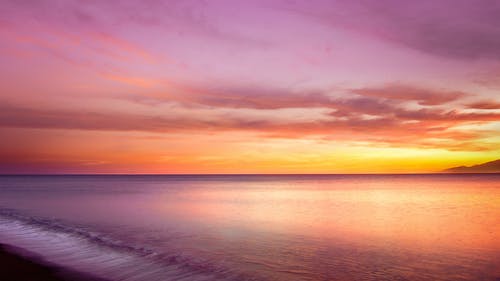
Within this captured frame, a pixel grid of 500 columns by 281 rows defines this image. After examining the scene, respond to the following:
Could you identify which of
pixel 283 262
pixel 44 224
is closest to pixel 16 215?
pixel 44 224

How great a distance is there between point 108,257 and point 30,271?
4.11 m

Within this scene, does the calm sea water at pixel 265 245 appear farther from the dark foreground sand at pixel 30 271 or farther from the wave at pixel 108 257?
the dark foreground sand at pixel 30 271

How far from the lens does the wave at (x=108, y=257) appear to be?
562 inches

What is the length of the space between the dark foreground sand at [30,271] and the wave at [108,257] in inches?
25.6

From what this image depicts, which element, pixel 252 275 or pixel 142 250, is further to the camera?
pixel 142 250

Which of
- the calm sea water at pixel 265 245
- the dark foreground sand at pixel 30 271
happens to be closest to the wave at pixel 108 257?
the calm sea water at pixel 265 245

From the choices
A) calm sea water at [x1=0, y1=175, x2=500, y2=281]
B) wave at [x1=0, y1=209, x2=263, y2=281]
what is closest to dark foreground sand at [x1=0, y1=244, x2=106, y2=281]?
wave at [x1=0, y1=209, x2=263, y2=281]

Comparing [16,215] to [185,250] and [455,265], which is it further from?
[455,265]

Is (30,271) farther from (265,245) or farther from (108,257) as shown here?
(265,245)

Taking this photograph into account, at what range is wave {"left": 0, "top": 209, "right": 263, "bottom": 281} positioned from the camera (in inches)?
562

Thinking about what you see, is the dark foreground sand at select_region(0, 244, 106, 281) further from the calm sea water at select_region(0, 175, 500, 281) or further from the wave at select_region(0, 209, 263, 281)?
the calm sea water at select_region(0, 175, 500, 281)

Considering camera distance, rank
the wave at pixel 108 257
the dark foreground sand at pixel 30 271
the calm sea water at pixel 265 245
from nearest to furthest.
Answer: the dark foreground sand at pixel 30 271
the wave at pixel 108 257
the calm sea water at pixel 265 245

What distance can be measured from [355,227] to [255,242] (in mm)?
10431

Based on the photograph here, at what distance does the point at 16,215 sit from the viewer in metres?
34.1
